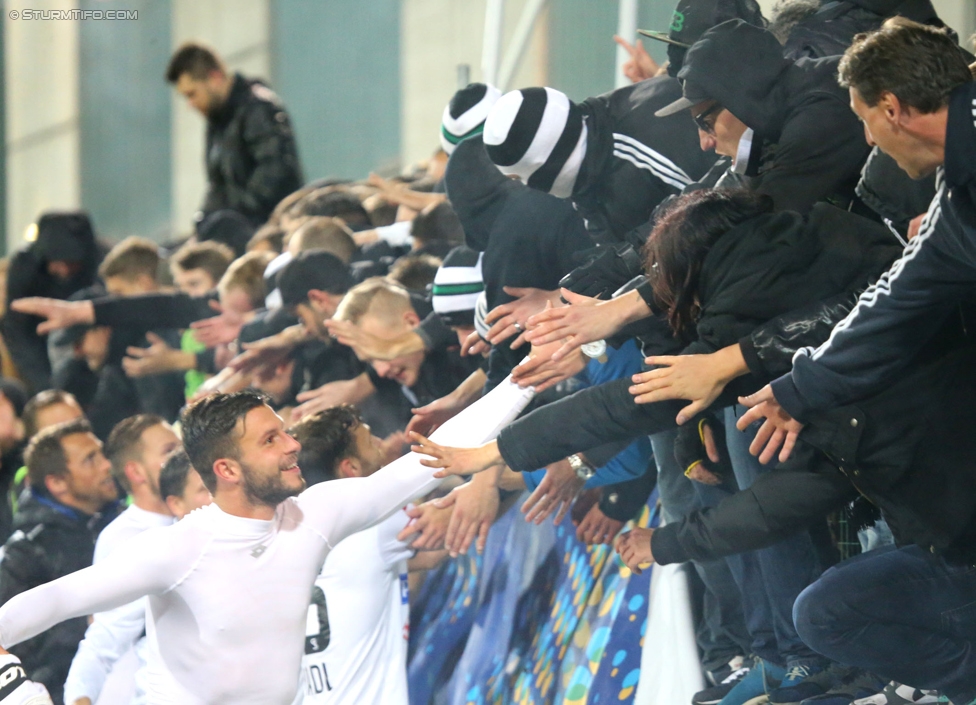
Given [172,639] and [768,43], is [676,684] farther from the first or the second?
[768,43]

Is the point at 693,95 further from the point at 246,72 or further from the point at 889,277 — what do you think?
the point at 246,72

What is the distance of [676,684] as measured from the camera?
3.74m

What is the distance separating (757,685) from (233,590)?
1.46 m

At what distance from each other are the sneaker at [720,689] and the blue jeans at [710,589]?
45 mm

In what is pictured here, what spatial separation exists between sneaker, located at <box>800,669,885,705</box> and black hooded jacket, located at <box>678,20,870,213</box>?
3.83ft

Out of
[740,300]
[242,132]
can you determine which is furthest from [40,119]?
[740,300]

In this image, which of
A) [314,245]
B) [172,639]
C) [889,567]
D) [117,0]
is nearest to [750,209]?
[889,567]

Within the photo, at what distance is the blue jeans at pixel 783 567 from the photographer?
132 inches

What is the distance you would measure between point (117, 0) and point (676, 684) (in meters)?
14.8

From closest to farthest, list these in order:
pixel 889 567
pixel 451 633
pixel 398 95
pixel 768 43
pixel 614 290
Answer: pixel 889 567 < pixel 768 43 < pixel 614 290 < pixel 451 633 < pixel 398 95

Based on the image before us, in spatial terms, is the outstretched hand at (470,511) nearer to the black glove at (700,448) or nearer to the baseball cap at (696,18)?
the black glove at (700,448)

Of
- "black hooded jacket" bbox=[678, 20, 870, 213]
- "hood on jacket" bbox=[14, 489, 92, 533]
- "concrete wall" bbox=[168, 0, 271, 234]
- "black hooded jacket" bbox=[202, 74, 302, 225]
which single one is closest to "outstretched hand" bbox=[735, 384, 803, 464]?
"black hooded jacket" bbox=[678, 20, 870, 213]

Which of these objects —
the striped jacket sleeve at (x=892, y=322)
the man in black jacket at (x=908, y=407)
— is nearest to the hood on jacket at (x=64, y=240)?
the man in black jacket at (x=908, y=407)

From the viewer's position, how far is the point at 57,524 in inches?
211
